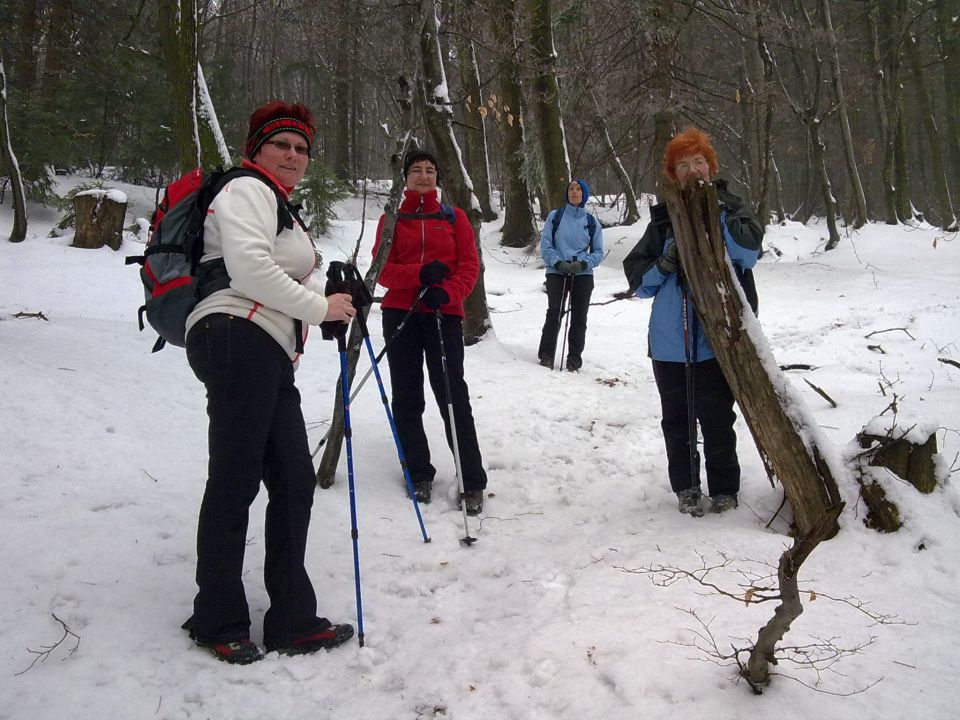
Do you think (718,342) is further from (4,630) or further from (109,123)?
(109,123)

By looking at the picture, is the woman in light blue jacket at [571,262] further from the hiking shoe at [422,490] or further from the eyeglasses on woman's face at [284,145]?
the eyeglasses on woman's face at [284,145]

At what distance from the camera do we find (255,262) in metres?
2.39

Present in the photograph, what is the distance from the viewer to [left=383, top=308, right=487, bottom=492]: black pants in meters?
4.25

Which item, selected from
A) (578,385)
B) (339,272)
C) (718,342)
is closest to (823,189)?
(578,385)

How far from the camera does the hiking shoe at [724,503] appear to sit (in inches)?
148

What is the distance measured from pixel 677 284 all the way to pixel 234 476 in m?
2.58

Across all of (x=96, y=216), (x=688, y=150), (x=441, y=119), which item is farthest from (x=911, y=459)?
(x=96, y=216)

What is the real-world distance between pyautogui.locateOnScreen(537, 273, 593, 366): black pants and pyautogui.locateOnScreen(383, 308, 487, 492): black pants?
3356 millimetres

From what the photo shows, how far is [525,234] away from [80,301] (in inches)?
430

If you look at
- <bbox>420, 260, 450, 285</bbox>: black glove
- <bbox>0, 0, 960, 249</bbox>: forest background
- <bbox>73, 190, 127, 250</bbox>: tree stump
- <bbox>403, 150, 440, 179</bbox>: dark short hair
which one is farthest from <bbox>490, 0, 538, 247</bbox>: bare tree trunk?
<bbox>420, 260, 450, 285</bbox>: black glove

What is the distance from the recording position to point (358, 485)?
4266mm

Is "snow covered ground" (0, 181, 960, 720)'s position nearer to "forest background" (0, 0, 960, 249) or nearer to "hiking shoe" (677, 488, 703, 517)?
"hiking shoe" (677, 488, 703, 517)

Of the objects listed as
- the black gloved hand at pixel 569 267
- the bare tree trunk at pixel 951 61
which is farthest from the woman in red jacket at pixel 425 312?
the bare tree trunk at pixel 951 61

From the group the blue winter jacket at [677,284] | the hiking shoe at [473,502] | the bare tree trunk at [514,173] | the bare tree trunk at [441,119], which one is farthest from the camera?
the bare tree trunk at [514,173]
